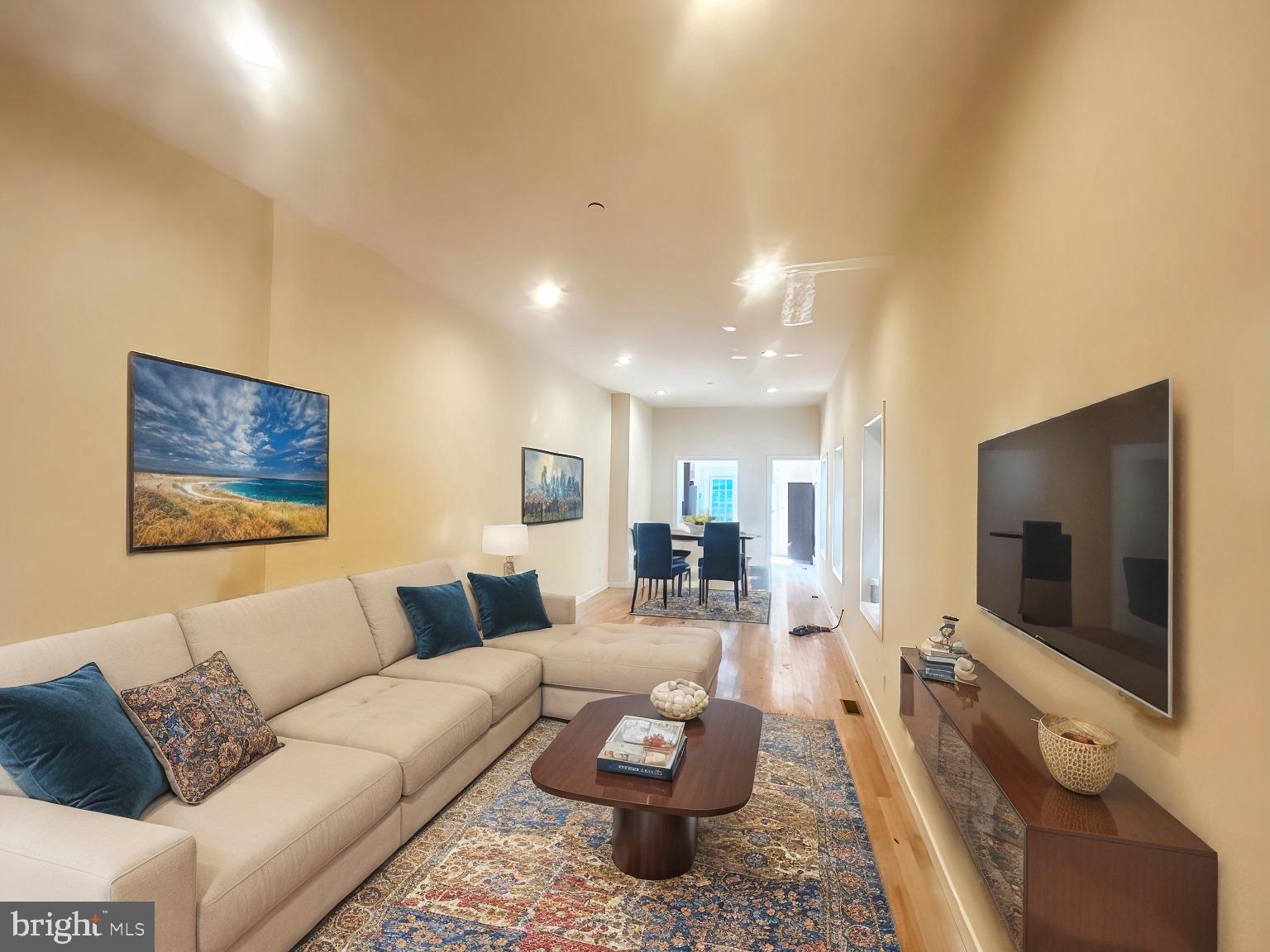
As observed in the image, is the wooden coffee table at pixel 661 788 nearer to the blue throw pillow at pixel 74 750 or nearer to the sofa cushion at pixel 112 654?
the blue throw pillow at pixel 74 750

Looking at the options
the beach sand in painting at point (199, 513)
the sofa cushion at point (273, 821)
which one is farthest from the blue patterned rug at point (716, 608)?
the sofa cushion at point (273, 821)

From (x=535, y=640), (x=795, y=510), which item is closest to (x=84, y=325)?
(x=535, y=640)

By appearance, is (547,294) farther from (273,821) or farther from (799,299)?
(273,821)

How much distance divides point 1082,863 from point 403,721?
2191mm

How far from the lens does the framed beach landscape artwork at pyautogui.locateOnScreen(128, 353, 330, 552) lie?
2297 mm

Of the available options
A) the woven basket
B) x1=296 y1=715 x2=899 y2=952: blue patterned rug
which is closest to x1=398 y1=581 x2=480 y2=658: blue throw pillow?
x1=296 y1=715 x2=899 y2=952: blue patterned rug

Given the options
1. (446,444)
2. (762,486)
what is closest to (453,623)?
(446,444)

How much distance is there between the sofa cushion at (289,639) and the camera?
231 cm

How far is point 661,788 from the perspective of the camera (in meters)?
1.93

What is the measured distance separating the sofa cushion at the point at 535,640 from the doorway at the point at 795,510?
737 centimetres

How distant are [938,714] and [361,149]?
2.96 meters

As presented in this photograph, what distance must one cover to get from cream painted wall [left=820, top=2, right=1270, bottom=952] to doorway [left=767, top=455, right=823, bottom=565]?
8.76m

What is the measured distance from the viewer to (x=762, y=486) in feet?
30.4

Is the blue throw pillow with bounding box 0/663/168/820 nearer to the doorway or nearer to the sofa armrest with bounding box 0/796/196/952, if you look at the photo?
the sofa armrest with bounding box 0/796/196/952
